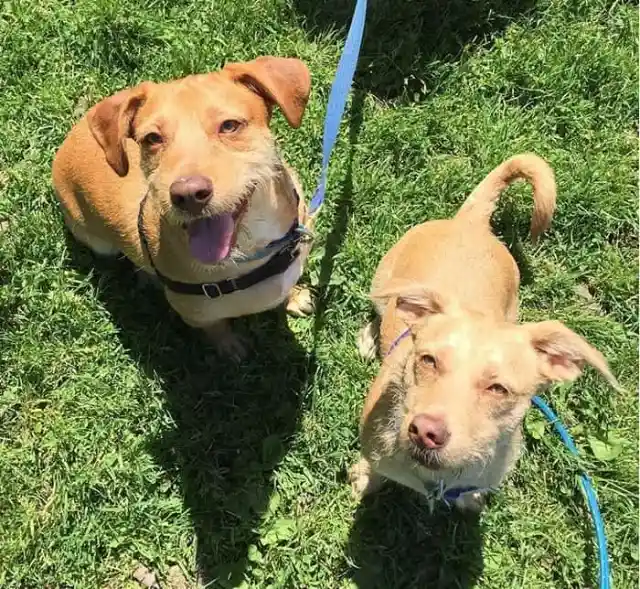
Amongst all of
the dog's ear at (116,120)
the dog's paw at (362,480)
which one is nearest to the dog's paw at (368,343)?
the dog's paw at (362,480)

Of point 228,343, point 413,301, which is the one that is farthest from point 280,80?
point 228,343

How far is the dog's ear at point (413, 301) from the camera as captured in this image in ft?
11.8

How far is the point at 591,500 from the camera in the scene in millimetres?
4672

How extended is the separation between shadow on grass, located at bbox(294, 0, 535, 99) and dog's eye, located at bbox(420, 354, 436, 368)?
10.7 feet

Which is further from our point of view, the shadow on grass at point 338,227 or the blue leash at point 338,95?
the shadow on grass at point 338,227

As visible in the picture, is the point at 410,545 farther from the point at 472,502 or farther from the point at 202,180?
the point at 202,180

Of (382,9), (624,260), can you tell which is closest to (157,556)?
(624,260)

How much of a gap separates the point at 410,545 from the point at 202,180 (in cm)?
293

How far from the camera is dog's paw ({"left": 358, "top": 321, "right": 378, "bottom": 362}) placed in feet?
17.6

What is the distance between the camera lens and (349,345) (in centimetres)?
541

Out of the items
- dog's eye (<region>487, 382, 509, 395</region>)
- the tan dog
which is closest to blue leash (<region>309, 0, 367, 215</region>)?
the tan dog

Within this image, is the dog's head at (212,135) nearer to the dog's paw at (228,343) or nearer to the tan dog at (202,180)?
the tan dog at (202,180)

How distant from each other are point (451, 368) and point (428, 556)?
6.90ft

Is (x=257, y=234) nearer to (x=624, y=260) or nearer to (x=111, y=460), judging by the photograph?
(x=111, y=460)
